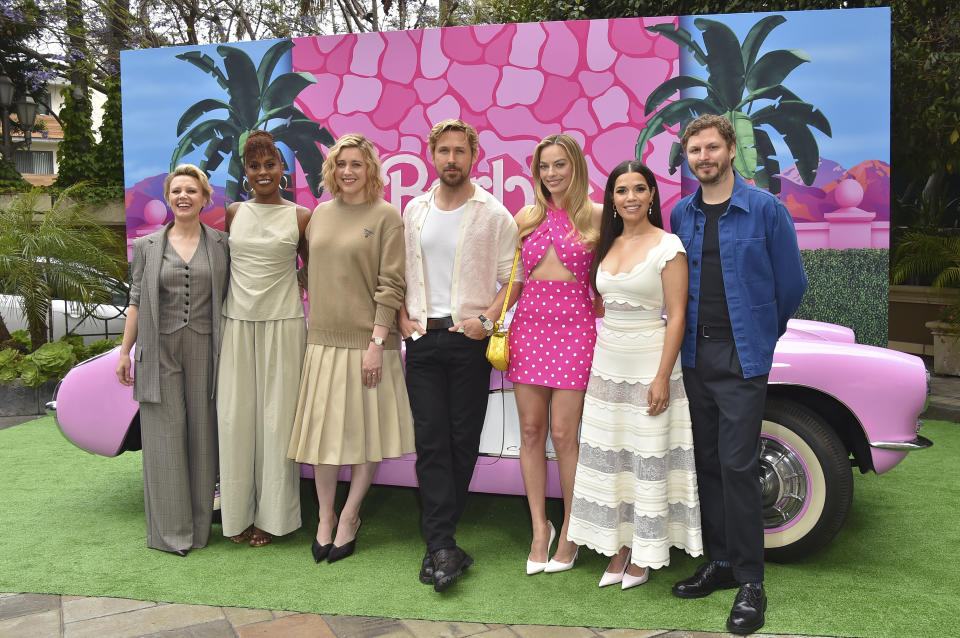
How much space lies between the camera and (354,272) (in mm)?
3338

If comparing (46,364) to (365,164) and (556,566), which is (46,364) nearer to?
(365,164)

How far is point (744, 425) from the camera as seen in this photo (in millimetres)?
2865

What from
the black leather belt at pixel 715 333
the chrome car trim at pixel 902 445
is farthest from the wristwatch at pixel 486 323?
the chrome car trim at pixel 902 445

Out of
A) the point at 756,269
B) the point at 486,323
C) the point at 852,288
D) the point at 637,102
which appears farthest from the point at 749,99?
the point at 486,323

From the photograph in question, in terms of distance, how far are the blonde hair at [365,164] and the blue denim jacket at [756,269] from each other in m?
1.52

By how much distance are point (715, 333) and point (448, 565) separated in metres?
1.48

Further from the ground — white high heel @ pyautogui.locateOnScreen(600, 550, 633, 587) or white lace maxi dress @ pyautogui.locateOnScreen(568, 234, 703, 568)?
white lace maxi dress @ pyautogui.locateOnScreen(568, 234, 703, 568)

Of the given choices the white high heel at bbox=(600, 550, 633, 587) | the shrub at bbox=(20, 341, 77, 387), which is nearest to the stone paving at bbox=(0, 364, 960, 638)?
the white high heel at bbox=(600, 550, 633, 587)

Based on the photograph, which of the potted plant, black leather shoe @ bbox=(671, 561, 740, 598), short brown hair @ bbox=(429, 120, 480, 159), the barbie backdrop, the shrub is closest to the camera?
black leather shoe @ bbox=(671, 561, 740, 598)

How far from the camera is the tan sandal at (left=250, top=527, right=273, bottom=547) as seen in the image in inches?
145

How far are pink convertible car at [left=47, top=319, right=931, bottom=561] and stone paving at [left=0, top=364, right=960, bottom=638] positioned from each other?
0.85 meters

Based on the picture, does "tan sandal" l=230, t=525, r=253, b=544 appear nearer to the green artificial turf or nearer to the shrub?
the green artificial turf

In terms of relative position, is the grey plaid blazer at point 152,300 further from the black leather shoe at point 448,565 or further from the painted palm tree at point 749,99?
the painted palm tree at point 749,99

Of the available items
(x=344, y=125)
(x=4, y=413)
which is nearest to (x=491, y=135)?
(x=344, y=125)
